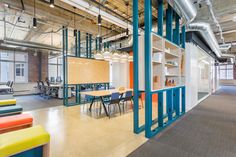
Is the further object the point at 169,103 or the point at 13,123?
the point at 169,103

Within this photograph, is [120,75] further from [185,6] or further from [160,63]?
[185,6]

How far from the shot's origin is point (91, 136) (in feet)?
9.92

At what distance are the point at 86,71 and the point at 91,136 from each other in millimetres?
4033

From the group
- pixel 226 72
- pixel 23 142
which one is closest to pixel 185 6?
pixel 23 142

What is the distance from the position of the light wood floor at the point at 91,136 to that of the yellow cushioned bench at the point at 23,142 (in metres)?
0.77

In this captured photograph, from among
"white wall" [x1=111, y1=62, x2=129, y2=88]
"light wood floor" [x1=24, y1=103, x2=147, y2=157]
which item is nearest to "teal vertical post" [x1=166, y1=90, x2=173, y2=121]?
"light wood floor" [x1=24, y1=103, x2=147, y2=157]

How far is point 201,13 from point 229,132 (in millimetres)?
3454

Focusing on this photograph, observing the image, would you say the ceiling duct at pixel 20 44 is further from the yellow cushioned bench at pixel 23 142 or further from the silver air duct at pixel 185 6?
the silver air duct at pixel 185 6

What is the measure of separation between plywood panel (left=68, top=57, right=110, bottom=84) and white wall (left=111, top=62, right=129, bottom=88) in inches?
50.0

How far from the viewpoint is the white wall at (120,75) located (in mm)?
8273

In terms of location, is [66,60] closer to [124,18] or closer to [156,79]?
[124,18]

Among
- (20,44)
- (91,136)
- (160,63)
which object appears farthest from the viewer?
(20,44)

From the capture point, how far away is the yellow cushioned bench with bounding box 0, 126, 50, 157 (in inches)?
56.8

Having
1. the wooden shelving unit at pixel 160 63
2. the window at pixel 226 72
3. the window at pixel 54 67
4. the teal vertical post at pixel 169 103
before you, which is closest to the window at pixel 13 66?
the window at pixel 54 67
